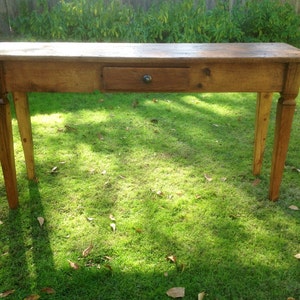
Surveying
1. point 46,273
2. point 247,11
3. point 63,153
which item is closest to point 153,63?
point 46,273

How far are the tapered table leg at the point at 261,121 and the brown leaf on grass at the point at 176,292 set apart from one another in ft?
4.15

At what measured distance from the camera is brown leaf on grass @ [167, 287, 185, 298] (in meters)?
1.78

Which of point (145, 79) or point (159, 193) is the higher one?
point (145, 79)

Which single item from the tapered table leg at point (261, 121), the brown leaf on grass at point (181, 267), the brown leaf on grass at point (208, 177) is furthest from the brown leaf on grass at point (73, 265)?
the tapered table leg at point (261, 121)

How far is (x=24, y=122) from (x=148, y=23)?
12.5 ft

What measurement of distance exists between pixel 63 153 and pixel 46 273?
4.52 ft

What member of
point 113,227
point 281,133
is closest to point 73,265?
point 113,227

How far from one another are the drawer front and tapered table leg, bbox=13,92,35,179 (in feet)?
2.28

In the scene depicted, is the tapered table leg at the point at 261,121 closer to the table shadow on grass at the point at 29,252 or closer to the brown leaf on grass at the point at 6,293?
the table shadow on grass at the point at 29,252

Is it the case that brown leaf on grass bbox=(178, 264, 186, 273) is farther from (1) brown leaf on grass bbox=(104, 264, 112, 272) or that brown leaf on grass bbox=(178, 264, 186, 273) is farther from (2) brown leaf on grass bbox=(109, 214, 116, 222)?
(2) brown leaf on grass bbox=(109, 214, 116, 222)

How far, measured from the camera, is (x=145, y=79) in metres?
1.98

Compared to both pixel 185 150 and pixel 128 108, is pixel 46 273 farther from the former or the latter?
pixel 128 108

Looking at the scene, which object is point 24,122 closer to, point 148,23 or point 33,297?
point 33,297

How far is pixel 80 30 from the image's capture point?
5.47 m
